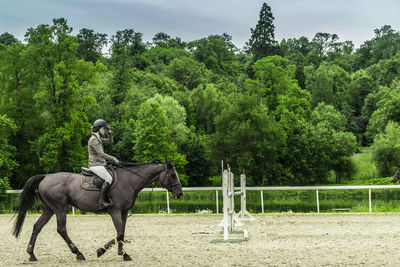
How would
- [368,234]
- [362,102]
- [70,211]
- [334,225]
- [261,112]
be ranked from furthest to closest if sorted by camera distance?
1. [362,102]
2. [261,112]
3. [70,211]
4. [334,225]
5. [368,234]

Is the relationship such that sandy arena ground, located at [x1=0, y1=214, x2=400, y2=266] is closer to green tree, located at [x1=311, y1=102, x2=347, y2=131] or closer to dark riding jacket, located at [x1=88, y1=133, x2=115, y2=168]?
dark riding jacket, located at [x1=88, y1=133, x2=115, y2=168]

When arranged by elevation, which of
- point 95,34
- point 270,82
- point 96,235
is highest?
point 95,34

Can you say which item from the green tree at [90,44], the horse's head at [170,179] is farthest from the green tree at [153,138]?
the horse's head at [170,179]

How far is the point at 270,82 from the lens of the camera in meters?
68.5

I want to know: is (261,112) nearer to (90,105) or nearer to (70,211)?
(90,105)

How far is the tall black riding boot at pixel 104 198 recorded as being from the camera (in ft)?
35.9

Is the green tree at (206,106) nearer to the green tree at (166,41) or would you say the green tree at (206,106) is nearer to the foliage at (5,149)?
the foliage at (5,149)

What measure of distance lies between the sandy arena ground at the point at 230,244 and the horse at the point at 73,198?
0.53 meters

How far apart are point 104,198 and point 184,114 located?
5768 centimetres

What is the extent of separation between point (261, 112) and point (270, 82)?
8761 millimetres

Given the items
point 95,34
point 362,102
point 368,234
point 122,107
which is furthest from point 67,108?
point 362,102

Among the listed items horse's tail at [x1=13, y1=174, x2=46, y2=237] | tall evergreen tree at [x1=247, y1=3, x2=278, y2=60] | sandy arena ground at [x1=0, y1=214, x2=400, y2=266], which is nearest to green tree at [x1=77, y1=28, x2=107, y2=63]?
tall evergreen tree at [x1=247, y1=3, x2=278, y2=60]

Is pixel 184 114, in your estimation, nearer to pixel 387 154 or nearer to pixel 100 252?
pixel 387 154

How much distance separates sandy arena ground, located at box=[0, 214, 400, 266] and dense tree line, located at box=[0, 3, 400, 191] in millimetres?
28054
